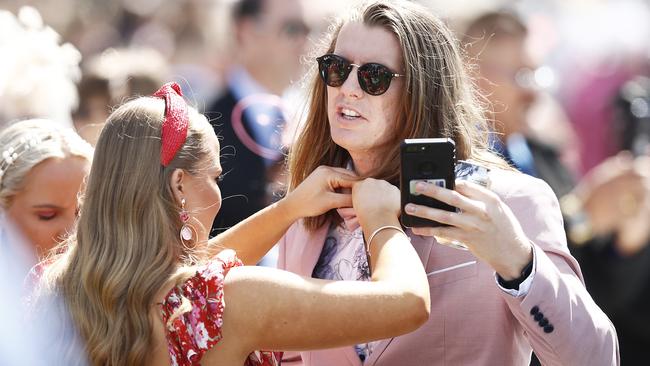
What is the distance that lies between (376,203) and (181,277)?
1.88 ft

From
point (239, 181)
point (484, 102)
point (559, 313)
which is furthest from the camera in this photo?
point (239, 181)

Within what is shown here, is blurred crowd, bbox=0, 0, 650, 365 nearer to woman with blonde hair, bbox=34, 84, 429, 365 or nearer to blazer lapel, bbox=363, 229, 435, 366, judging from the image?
woman with blonde hair, bbox=34, 84, 429, 365

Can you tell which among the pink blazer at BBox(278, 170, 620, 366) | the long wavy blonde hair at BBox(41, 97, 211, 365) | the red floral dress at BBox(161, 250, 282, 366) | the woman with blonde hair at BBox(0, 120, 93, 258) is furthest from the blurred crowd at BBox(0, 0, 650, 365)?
the pink blazer at BBox(278, 170, 620, 366)

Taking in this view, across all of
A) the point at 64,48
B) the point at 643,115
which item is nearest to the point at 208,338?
the point at 64,48

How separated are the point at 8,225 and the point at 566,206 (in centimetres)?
293

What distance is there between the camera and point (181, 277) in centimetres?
273

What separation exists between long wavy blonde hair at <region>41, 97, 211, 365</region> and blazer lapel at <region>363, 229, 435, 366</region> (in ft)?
2.09

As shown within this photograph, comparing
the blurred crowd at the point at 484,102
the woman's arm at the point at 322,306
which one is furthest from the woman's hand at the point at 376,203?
the blurred crowd at the point at 484,102

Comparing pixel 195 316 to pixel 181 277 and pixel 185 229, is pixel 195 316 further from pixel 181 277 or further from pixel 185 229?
pixel 185 229

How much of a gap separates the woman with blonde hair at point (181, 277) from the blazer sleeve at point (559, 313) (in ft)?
0.97

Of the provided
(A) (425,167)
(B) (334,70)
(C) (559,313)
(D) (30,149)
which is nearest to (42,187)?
(D) (30,149)

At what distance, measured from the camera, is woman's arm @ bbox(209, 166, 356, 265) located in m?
3.26

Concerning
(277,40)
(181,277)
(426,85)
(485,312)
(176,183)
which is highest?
(277,40)

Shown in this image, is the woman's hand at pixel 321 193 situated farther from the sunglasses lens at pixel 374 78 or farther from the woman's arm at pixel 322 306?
the woman's arm at pixel 322 306
